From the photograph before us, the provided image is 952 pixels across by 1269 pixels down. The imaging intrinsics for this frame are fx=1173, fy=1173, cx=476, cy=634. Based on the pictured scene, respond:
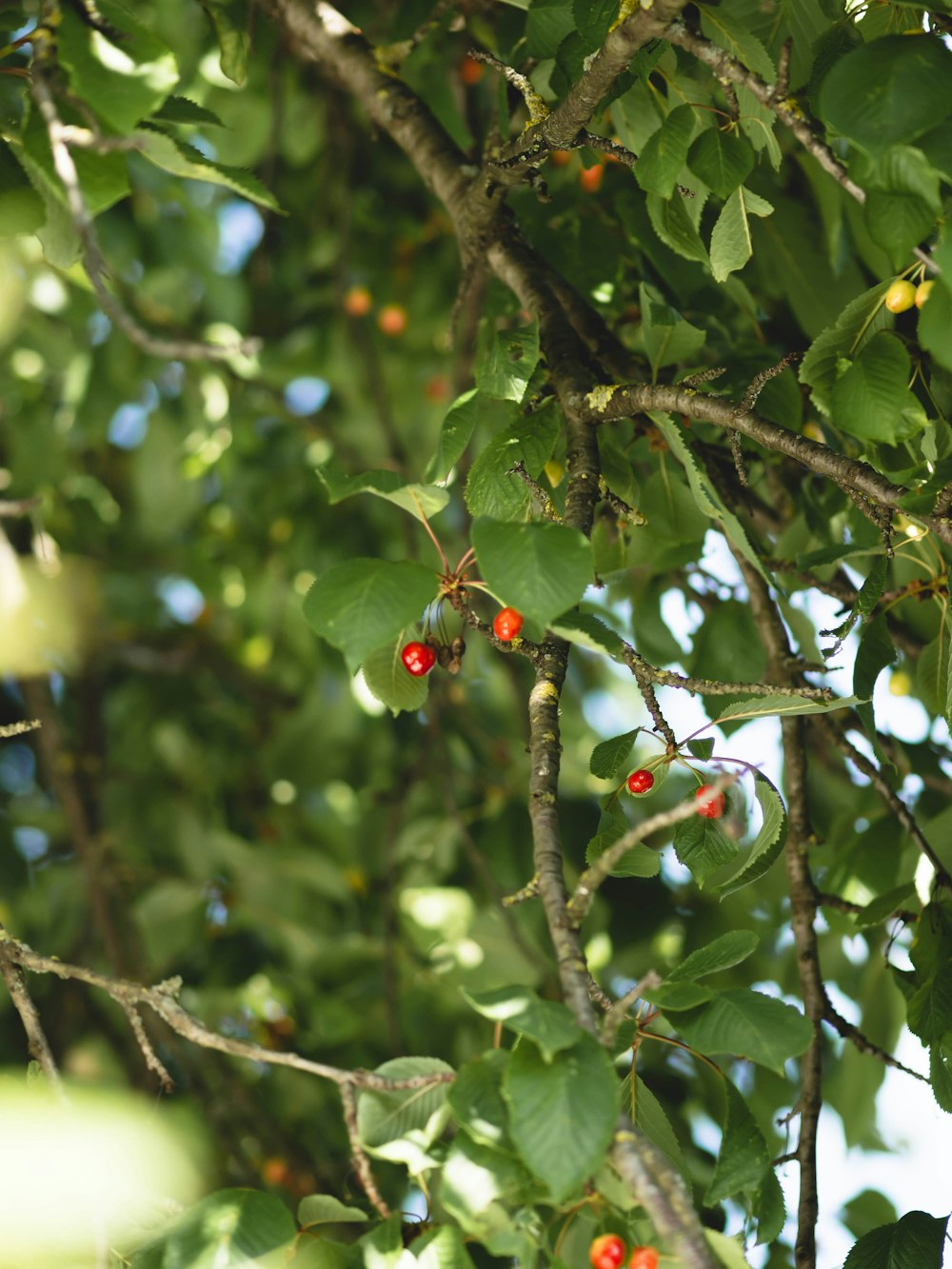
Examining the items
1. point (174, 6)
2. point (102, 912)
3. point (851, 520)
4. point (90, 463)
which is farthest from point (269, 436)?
point (851, 520)

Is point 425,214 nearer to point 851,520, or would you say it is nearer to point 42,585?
point 42,585

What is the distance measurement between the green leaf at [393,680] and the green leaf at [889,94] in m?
0.50

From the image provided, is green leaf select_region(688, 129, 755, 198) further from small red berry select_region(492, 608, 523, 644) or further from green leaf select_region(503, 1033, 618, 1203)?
green leaf select_region(503, 1033, 618, 1203)

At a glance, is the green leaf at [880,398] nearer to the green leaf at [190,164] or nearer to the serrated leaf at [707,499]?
the serrated leaf at [707,499]

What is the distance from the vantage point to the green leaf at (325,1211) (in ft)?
2.89

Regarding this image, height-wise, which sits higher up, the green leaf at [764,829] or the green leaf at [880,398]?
the green leaf at [880,398]

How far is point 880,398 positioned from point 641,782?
359 mm

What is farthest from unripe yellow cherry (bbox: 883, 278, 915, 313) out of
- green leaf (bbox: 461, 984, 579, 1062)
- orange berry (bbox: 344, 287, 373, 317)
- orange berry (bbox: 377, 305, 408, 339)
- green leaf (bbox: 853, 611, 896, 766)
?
orange berry (bbox: 377, 305, 408, 339)

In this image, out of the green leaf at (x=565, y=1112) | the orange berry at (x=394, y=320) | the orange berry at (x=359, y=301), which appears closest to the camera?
the green leaf at (x=565, y=1112)

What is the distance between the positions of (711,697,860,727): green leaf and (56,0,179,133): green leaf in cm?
57

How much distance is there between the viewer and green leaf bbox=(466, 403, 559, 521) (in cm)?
95

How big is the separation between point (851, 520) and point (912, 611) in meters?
0.12

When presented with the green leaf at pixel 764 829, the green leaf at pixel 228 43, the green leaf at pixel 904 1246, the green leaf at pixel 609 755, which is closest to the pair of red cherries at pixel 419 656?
the green leaf at pixel 609 755

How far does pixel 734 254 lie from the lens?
0.96m
